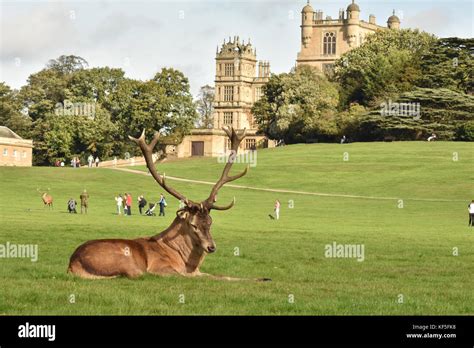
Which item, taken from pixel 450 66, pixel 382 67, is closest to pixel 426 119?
pixel 450 66

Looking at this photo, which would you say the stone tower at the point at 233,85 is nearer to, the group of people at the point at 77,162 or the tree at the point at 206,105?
the tree at the point at 206,105

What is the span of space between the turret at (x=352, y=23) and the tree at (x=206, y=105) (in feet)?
89.9

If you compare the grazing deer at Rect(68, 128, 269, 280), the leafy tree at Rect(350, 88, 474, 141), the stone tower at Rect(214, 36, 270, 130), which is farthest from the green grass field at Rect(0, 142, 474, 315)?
the stone tower at Rect(214, 36, 270, 130)

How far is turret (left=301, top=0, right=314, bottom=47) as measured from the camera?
18662cm

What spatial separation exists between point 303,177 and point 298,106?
41689mm

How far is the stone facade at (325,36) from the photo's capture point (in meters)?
186

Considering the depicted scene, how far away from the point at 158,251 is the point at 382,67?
→ 109592mm

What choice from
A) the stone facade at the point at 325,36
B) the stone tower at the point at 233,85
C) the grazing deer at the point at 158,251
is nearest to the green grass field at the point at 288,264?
the grazing deer at the point at 158,251

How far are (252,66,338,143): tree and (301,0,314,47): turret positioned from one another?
175ft

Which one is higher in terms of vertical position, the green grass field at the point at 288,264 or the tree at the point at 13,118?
the tree at the point at 13,118

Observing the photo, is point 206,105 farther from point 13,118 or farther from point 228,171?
point 228,171

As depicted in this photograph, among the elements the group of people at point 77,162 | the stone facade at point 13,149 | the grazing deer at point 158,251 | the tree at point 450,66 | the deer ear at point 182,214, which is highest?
the tree at point 450,66

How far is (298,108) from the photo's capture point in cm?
12025

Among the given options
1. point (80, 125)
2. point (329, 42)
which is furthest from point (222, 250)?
point (329, 42)
